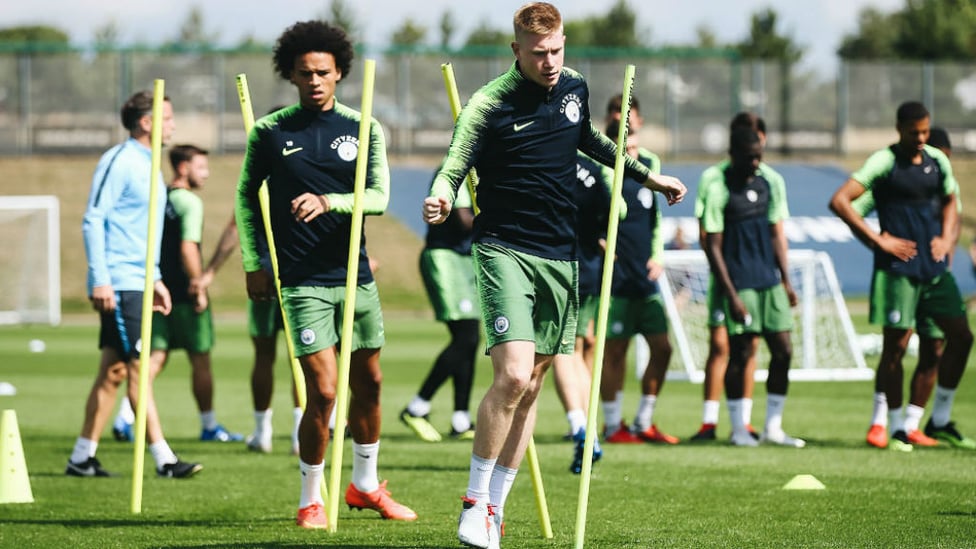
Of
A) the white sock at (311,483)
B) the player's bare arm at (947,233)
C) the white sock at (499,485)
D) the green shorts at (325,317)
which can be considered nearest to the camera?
the white sock at (499,485)

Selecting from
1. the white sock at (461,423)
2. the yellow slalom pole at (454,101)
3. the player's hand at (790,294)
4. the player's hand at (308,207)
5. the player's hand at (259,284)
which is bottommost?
the white sock at (461,423)

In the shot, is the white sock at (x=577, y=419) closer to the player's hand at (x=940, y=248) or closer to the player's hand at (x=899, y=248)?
the player's hand at (x=899, y=248)

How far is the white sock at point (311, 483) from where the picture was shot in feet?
24.2

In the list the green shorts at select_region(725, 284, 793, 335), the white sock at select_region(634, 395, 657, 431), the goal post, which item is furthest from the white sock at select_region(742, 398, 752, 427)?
the goal post

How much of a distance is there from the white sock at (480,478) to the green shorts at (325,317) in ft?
3.52

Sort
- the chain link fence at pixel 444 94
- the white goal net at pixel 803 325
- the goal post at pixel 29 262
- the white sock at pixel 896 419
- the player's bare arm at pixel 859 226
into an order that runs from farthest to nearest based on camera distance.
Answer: the chain link fence at pixel 444 94, the goal post at pixel 29 262, the white goal net at pixel 803 325, the white sock at pixel 896 419, the player's bare arm at pixel 859 226

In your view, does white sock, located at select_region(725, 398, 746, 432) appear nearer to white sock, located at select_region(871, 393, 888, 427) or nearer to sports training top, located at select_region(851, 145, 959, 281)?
white sock, located at select_region(871, 393, 888, 427)

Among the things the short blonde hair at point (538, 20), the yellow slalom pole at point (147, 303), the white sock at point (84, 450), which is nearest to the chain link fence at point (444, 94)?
the white sock at point (84, 450)

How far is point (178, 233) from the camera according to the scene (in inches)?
449

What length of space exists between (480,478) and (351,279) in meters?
1.12

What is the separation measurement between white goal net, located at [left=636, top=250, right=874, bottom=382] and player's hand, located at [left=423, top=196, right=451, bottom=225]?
1098cm

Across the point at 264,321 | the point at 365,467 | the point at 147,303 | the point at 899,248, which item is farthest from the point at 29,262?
the point at 365,467

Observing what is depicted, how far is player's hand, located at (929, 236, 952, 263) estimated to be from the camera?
10.7m

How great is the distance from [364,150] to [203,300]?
478 centimetres
